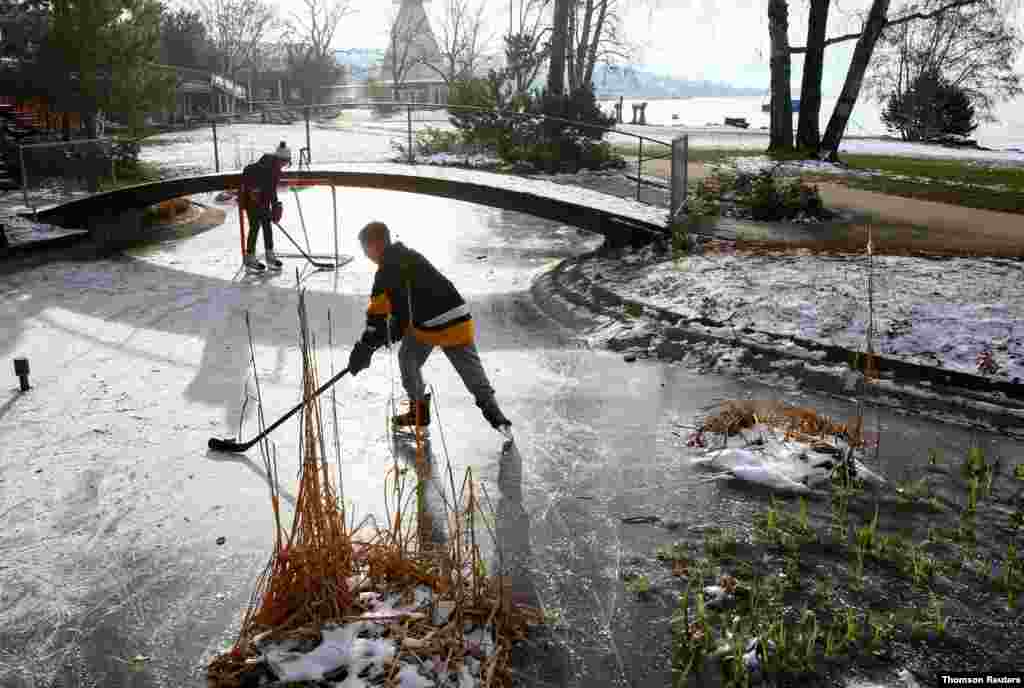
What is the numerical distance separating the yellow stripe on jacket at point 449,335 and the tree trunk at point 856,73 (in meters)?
18.2

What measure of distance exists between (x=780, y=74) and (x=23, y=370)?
1879 cm

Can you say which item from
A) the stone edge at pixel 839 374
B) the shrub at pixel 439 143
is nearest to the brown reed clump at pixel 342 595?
the stone edge at pixel 839 374

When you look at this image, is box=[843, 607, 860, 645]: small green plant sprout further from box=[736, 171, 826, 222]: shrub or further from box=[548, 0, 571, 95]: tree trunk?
box=[548, 0, 571, 95]: tree trunk

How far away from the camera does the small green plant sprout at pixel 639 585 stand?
4559 mm

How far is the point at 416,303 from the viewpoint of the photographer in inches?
249

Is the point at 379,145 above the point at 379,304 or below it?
above

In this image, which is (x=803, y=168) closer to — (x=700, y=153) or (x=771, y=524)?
(x=700, y=153)

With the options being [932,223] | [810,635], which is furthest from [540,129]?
[810,635]

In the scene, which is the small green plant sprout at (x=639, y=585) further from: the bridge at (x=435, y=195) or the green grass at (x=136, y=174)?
the green grass at (x=136, y=174)

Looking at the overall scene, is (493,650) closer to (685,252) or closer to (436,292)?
(436,292)

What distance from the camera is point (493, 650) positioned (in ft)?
12.8

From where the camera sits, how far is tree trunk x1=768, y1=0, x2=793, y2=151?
20906 mm

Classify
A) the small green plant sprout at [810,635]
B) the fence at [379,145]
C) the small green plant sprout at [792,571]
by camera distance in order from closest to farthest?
the small green plant sprout at [810,635]
the small green plant sprout at [792,571]
the fence at [379,145]

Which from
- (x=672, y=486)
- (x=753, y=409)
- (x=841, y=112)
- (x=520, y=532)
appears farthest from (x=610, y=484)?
(x=841, y=112)
